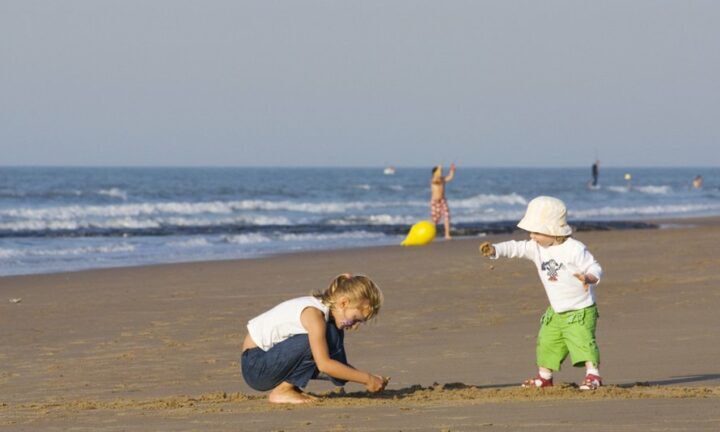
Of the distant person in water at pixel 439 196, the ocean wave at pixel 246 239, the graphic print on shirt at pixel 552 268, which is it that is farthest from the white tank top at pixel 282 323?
the ocean wave at pixel 246 239

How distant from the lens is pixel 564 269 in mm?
6473

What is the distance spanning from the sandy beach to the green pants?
0.18 meters

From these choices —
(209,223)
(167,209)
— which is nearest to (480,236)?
(209,223)

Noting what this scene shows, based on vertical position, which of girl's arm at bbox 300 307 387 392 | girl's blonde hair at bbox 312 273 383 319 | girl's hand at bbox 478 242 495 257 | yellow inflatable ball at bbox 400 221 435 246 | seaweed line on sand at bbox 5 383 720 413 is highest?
girl's hand at bbox 478 242 495 257

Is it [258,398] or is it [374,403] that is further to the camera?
[258,398]

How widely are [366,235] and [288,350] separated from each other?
68.3ft

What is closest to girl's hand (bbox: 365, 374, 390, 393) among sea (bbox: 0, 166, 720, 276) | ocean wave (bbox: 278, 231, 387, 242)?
sea (bbox: 0, 166, 720, 276)

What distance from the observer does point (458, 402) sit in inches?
224

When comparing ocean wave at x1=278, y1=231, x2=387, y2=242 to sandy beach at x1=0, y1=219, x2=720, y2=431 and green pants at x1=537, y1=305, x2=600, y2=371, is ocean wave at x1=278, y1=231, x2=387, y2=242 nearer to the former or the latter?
sandy beach at x1=0, y1=219, x2=720, y2=431

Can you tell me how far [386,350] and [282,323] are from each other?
2.51 metres

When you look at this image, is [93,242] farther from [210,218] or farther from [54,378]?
[54,378]

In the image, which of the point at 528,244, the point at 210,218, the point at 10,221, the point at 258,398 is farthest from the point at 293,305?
the point at 210,218

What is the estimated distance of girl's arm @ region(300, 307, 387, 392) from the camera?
5820 mm

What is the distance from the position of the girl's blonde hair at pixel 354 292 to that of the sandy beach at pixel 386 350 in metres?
0.53
